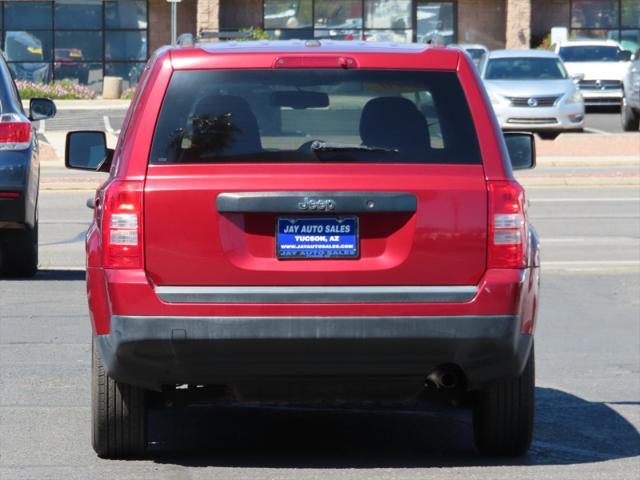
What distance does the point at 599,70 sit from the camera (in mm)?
38812

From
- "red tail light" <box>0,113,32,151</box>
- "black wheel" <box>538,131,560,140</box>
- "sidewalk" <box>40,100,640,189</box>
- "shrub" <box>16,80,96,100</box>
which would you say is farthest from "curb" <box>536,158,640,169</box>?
"shrub" <box>16,80,96,100</box>

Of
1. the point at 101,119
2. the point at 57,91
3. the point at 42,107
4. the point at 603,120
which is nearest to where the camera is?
the point at 42,107

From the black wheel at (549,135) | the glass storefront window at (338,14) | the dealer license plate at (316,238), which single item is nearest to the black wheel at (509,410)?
the dealer license plate at (316,238)

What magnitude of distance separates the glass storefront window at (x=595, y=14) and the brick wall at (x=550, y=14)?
0.23 metres

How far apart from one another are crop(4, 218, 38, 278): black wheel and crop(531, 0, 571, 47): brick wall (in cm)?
4141

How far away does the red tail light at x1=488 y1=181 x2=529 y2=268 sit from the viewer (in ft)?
19.9

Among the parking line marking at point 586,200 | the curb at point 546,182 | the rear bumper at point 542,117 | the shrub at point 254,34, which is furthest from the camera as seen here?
the shrub at point 254,34

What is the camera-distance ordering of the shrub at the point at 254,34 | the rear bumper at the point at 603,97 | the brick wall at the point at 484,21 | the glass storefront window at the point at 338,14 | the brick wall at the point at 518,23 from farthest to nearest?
1. the brick wall at the point at 484,21
2. the glass storefront window at the point at 338,14
3. the brick wall at the point at 518,23
4. the shrub at the point at 254,34
5. the rear bumper at the point at 603,97

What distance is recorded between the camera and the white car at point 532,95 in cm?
2911

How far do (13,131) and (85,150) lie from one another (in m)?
4.24

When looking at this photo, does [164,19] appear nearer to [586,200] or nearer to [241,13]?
[241,13]

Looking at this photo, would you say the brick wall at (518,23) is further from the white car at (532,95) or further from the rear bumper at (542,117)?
the rear bumper at (542,117)

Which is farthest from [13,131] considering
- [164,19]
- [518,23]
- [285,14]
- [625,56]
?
[285,14]

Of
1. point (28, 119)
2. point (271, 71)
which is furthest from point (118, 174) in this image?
point (28, 119)
